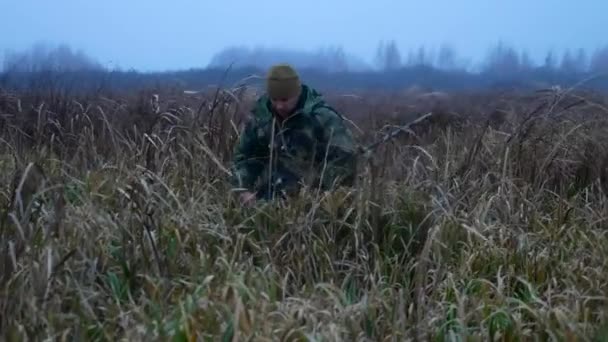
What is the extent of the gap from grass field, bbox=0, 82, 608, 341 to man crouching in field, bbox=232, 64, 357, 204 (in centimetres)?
19

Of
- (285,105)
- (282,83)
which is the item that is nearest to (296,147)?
(285,105)

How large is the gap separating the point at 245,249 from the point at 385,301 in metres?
0.98

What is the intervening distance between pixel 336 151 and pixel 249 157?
25.3 inches

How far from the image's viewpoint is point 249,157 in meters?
5.82

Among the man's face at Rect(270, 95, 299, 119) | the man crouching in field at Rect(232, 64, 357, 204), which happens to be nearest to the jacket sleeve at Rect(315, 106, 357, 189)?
the man crouching in field at Rect(232, 64, 357, 204)

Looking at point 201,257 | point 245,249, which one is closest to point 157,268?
point 201,257

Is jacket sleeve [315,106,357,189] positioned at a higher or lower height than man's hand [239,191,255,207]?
higher

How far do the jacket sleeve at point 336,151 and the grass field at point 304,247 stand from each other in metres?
0.10

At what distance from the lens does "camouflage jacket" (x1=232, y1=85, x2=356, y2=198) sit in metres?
5.28

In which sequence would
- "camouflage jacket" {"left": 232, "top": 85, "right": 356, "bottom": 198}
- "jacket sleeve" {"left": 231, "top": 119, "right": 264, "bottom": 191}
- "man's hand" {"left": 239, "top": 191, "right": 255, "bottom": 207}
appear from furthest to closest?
"jacket sleeve" {"left": 231, "top": 119, "right": 264, "bottom": 191} → "camouflage jacket" {"left": 232, "top": 85, "right": 356, "bottom": 198} → "man's hand" {"left": 239, "top": 191, "right": 255, "bottom": 207}

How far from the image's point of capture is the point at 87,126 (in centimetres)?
705

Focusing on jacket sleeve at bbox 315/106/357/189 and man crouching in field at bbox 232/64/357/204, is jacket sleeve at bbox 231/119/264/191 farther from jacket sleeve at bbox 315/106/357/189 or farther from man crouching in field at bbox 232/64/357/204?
jacket sleeve at bbox 315/106/357/189

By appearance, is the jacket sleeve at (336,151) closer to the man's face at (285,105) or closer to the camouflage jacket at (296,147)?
the camouflage jacket at (296,147)

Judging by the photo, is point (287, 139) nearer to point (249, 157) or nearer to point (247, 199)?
point (249, 157)
